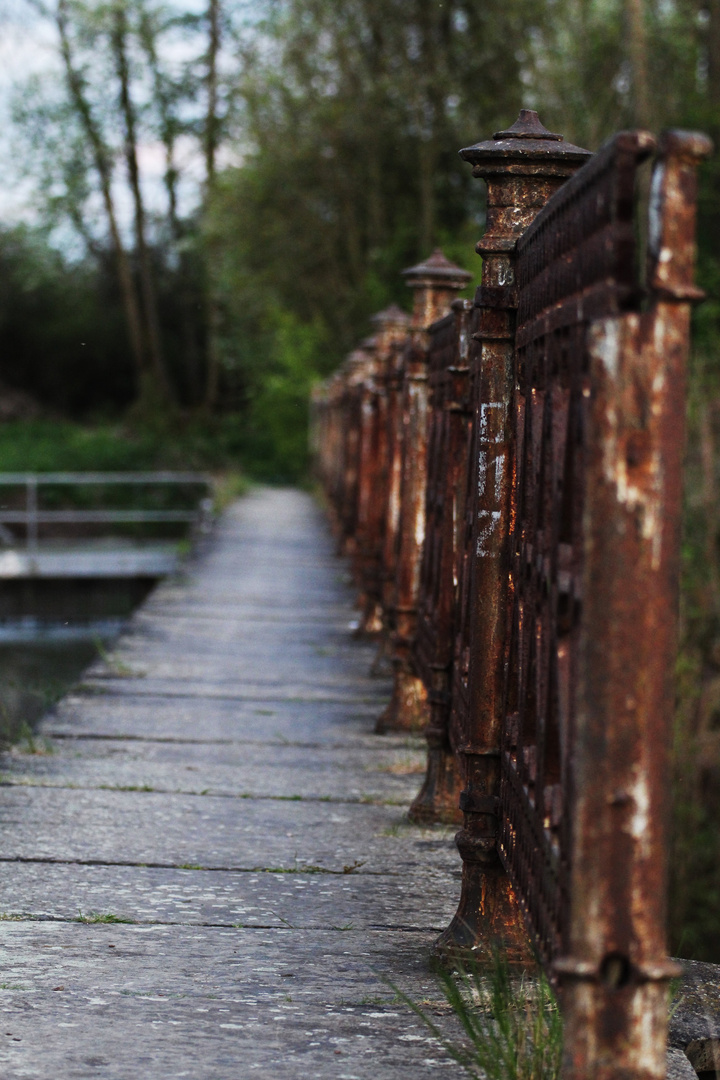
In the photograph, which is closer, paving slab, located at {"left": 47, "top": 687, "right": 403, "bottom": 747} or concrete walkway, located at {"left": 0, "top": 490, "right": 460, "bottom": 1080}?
concrete walkway, located at {"left": 0, "top": 490, "right": 460, "bottom": 1080}

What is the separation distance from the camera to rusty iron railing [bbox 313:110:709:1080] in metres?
1.80

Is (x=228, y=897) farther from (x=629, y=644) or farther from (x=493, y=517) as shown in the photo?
(x=629, y=644)

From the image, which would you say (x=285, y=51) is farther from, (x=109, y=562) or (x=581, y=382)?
(x=581, y=382)

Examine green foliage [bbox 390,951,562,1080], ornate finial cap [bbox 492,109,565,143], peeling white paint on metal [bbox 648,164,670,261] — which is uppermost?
ornate finial cap [bbox 492,109,565,143]

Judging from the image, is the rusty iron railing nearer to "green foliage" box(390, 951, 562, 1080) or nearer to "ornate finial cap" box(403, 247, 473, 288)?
"green foliage" box(390, 951, 562, 1080)

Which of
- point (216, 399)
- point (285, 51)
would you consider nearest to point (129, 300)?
point (216, 399)

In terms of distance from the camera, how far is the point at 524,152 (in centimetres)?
295

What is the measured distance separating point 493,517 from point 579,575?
1104mm

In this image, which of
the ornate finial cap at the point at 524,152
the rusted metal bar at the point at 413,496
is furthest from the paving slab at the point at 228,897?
the rusted metal bar at the point at 413,496

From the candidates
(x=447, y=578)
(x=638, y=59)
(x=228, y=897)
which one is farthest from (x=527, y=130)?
(x=638, y=59)

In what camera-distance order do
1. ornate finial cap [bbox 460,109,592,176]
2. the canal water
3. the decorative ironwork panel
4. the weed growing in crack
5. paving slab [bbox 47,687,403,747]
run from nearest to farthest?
the decorative ironwork panel
ornate finial cap [bbox 460,109,592,176]
the weed growing in crack
paving slab [bbox 47,687,403,747]
the canal water

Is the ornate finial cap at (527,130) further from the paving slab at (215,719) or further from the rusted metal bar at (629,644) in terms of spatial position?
the paving slab at (215,719)

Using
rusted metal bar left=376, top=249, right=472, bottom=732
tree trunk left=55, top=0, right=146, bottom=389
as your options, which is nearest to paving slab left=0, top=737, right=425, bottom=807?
rusted metal bar left=376, top=249, right=472, bottom=732

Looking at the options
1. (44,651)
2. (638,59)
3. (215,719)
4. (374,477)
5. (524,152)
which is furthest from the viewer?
(638,59)
